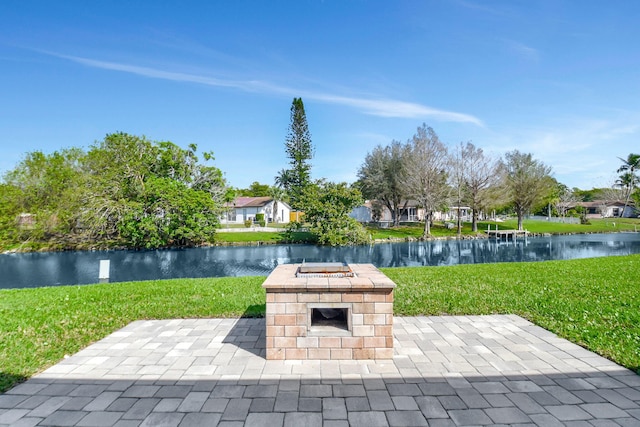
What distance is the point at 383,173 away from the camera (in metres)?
34.7

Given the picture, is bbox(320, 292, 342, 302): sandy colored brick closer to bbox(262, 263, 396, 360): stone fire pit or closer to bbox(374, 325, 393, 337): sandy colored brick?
bbox(262, 263, 396, 360): stone fire pit

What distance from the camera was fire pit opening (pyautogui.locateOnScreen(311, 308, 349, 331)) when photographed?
159 inches

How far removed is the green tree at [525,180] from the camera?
3466 centimetres

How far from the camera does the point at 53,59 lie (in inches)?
490

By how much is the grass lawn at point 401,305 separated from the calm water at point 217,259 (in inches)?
275

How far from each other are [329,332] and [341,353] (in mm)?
263

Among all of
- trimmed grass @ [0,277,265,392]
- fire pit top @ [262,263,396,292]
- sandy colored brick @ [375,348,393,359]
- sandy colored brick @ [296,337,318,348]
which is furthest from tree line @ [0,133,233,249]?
sandy colored brick @ [375,348,393,359]

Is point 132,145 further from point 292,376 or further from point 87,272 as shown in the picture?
point 292,376

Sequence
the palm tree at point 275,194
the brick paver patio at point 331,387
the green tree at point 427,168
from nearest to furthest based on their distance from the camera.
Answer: the brick paver patio at point 331,387 → the green tree at point 427,168 → the palm tree at point 275,194

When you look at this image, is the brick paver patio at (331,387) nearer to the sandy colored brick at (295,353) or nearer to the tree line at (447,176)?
the sandy colored brick at (295,353)

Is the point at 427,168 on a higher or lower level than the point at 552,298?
higher

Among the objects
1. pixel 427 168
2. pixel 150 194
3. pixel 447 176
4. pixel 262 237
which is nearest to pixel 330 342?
pixel 150 194

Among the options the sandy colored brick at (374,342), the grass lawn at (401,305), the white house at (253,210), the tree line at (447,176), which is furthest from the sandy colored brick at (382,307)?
the white house at (253,210)

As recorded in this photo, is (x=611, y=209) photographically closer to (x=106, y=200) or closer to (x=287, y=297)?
(x=106, y=200)
